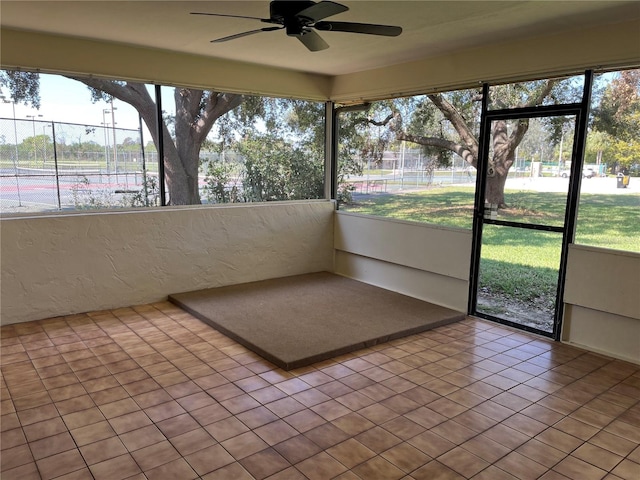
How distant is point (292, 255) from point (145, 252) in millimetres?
1787

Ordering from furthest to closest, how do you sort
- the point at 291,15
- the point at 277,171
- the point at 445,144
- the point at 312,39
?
the point at 277,171 < the point at 445,144 < the point at 312,39 < the point at 291,15

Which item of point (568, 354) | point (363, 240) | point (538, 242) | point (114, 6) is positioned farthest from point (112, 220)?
point (568, 354)

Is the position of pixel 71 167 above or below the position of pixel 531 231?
above

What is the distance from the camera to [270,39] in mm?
3846

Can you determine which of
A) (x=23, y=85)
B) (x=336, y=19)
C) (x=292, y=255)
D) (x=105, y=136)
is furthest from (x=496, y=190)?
(x=23, y=85)

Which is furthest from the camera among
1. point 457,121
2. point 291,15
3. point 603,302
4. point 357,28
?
point 457,121

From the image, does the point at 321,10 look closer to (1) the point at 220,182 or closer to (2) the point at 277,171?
(1) the point at 220,182

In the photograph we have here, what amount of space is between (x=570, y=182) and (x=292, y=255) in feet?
10.4

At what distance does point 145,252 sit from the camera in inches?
181

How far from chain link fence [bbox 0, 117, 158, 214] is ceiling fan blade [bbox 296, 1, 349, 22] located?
8.86 ft

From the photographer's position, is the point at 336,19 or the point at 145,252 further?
the point at 145,252

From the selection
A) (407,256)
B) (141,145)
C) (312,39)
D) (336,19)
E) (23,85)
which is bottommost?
(407,256)

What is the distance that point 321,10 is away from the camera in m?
2.35

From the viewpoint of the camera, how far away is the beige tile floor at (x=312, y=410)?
225 cm
